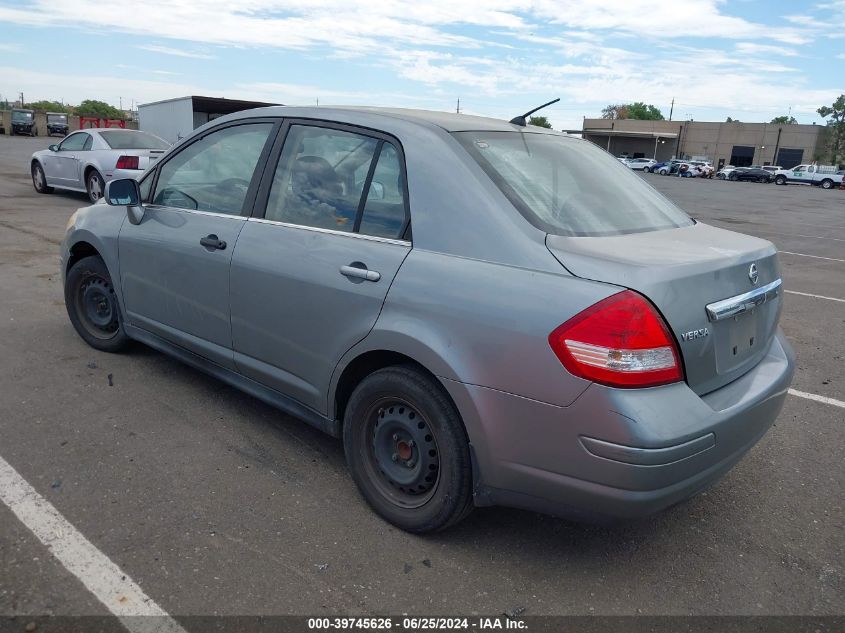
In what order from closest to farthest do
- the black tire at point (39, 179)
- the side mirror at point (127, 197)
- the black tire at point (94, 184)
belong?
the side mirror at point (127, 197) < the black tire at point (94, 184) < the black tire at point (39, 179)

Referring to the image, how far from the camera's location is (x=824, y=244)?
1352 cm

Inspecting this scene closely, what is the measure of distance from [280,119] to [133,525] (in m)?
2.07

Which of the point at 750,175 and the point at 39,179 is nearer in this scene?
the point at 39,179

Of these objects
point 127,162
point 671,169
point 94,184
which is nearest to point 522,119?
point 127,162

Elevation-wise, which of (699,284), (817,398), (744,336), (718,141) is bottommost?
(817,398)

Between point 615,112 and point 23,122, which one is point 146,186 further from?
point 615,112

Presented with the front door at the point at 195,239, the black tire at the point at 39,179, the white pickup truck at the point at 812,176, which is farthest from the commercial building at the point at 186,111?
the white pickup truck at the point at 812,176

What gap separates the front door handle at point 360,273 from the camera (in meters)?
2.84

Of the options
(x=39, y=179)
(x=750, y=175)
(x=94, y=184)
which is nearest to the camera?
(x=94, y=184)

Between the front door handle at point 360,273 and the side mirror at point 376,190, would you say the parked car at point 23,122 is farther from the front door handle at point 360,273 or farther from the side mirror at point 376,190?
the front door handle at point 360,273

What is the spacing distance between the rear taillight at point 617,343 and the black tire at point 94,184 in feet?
39.9

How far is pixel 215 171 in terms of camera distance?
12.6ft

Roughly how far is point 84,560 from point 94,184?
38.0 ft

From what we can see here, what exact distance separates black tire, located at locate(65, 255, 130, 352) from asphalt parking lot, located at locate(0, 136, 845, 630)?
1.26 ft
